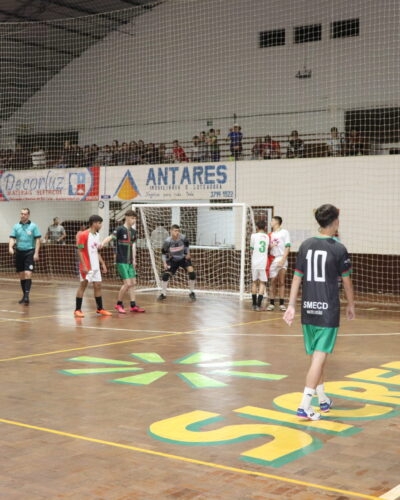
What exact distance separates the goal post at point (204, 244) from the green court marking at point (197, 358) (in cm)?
1115

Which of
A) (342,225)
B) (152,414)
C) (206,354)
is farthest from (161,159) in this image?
(152,414)

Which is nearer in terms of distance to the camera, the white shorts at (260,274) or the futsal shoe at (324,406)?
the futsal shoe at (324,406)

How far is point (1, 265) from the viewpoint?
2909cm

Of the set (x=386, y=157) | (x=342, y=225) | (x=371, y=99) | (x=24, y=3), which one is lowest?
(x=342, y=225)

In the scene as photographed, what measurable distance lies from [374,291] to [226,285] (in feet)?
14.7

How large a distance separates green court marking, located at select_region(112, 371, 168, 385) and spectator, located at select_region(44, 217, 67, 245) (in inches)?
759

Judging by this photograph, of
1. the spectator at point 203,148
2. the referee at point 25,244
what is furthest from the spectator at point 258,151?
the referee at point 25,244

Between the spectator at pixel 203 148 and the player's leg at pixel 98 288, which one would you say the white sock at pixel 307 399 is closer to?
the player's leg at pixel 98 288

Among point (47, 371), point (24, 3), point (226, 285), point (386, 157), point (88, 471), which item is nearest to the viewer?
point (88, 471)

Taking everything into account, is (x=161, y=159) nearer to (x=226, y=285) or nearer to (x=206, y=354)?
(x=226, y=285)

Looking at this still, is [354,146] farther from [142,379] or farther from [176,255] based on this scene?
[142,379]

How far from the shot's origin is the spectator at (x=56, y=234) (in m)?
27.0

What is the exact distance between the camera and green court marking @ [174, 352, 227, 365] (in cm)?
909

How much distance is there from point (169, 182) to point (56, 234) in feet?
18.7
